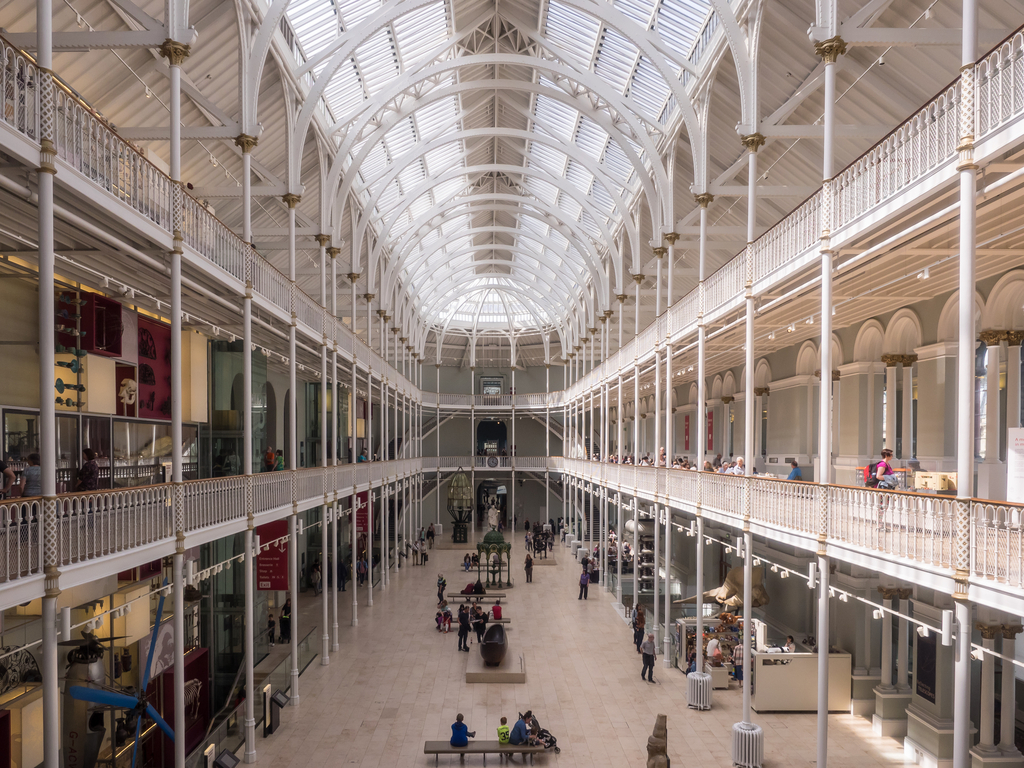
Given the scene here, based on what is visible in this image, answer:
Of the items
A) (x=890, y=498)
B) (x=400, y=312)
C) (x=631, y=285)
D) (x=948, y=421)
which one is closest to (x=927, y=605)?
(x=948, y=421)

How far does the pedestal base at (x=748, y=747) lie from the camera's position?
13852 millimetres

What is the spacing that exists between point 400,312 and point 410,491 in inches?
405

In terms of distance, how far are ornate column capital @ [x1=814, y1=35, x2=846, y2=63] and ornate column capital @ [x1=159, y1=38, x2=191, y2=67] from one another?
9.33 m

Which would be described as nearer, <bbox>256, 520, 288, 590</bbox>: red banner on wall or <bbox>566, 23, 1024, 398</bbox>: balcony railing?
<bbox>566, 23, 1024, 398</bbox>: balcony railing

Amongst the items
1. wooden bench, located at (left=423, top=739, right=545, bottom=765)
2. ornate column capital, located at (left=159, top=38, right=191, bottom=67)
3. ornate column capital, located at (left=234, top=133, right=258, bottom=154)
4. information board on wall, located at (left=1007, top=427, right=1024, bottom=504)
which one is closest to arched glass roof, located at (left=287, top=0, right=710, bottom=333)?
ornate column capital, located at (left=234, top=133, right=258, bottom=154)

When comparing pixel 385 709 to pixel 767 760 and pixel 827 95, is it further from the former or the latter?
pixel 827 95

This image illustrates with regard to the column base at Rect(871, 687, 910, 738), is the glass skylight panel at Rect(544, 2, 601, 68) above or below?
above

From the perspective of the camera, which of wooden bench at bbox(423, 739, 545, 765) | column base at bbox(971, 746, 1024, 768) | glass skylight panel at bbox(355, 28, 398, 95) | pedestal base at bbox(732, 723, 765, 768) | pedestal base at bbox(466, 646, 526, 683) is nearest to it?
column base at bbox(971, 746, 1024, 768)

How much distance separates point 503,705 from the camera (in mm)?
17719

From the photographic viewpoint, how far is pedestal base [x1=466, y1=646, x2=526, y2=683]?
19562mm

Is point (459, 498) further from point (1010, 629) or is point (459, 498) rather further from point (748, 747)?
point (1010, 629)

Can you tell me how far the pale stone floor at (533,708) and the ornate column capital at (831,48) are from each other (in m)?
12.1

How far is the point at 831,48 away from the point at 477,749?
13.1m

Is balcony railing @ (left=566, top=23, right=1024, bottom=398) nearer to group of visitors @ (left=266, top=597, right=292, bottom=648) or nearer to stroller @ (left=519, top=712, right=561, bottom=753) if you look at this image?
stroller @ (left=519, top=712, right=561, bottom=753)
